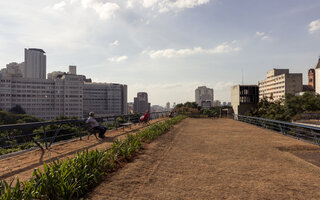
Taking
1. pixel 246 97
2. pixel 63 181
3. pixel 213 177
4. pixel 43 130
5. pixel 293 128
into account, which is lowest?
pixel 213 177

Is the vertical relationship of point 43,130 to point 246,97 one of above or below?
below

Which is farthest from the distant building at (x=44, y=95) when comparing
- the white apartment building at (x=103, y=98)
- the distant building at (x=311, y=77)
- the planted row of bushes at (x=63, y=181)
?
the distant building at (x=311, y=77)

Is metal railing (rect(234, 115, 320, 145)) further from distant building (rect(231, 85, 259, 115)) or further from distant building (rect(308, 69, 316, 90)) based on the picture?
distant building (rect(308, 69, 316, 90))

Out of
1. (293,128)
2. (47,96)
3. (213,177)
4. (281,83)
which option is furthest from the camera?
(47,96)

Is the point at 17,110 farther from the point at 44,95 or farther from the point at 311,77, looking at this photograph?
the point at 311,77

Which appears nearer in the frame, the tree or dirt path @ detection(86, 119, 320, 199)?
dirt path @ detection(86, 119, 320, 199)

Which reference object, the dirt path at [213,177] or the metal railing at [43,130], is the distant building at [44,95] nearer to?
the metal railing at [43,130]

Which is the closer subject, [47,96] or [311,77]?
[311,77]

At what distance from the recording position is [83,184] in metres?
4.42

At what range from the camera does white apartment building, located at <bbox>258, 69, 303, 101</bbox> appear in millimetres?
125000

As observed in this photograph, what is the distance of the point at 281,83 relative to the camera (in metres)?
134

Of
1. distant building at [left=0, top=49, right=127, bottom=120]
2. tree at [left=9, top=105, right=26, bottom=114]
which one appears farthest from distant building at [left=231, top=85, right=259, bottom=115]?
tree at [left=9, top=105, right=26, bottom=114]

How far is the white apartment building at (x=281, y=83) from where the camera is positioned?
125000 millimetres

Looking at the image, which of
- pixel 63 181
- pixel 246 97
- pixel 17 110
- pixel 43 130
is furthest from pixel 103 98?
pixel 63 181
